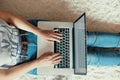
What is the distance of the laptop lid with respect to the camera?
3.72 feet

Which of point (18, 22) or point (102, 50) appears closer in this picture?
point (18, 22)

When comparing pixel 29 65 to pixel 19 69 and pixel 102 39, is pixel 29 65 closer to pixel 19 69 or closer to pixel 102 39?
pixel 19 69

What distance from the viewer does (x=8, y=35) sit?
107cm

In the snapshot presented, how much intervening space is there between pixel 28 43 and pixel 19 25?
109mm

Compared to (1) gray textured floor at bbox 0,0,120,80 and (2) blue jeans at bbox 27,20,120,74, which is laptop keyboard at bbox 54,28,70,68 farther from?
(1) gray textured floor at bbox 0,0,120,80

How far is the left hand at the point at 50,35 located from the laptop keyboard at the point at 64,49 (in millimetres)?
33

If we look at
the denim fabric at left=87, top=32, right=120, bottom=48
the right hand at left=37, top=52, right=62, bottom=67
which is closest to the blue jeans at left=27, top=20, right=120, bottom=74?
the denim fabric at left=87, top=32, right=120, bottom=48

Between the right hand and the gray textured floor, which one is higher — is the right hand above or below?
below

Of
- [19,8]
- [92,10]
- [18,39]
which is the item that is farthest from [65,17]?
[18,39]

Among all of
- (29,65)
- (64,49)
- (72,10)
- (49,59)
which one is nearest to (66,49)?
(64,49)

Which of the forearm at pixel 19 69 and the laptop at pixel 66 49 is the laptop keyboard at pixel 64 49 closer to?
the laptop at pixel 66 49

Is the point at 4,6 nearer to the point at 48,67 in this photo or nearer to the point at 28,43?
the point at 28,43

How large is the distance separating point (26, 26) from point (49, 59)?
0.20m

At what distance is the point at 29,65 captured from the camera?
1133 millimetres
